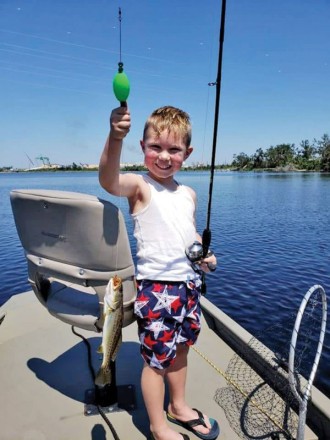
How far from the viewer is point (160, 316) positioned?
240 centimetres

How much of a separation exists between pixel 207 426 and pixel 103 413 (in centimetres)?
91

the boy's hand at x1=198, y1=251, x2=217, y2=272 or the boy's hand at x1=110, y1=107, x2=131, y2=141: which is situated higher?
the boy's hand at x1=110, y1=107, x2=131, y2=141

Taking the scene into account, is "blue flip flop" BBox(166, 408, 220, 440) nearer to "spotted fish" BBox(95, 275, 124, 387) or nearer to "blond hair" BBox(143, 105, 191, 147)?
"spotted fish" BBox(95, 275, 124, 387)

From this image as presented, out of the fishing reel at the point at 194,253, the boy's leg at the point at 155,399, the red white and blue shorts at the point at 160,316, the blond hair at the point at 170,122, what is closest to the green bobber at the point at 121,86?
the blond hair at the point at 170,122

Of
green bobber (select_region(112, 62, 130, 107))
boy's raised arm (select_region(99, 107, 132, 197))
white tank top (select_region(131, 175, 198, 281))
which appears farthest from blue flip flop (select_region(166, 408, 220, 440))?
green bobber (select_region(112, 62, 130, 107))

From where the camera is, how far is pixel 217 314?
447 cm

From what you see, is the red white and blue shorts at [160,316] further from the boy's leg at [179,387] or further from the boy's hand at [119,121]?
the boy's hand at [119,121]

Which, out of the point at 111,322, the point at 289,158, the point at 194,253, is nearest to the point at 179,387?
the point at 111,322

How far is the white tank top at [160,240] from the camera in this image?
244cm

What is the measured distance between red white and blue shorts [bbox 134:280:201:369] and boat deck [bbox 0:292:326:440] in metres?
0.85

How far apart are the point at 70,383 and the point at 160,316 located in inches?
63.9

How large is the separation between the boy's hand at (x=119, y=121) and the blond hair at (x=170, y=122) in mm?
409

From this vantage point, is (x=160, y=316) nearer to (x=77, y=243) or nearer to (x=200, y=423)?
(x=77, y=243)

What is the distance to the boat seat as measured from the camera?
7.51 feet
